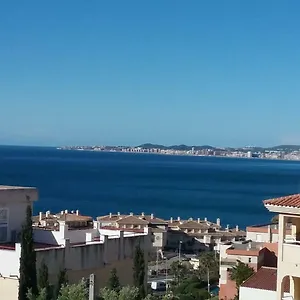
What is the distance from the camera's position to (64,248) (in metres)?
18.3

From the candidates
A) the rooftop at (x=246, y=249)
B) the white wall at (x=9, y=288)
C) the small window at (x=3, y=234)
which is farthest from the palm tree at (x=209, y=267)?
the white wall at (x=9, y=288)

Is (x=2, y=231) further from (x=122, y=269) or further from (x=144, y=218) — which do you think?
(x=144, y=218)

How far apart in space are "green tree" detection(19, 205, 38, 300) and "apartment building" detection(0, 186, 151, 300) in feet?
1.66

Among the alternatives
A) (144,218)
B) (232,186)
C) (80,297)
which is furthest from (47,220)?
(232,186)

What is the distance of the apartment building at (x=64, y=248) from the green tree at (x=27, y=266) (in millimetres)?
507

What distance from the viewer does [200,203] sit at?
13012cm

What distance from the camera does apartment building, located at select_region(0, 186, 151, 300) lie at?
17656mm

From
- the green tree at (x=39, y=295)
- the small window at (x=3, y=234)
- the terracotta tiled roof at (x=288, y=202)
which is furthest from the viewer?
the small window at (x=3, y=234)

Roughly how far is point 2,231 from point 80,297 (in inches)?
222

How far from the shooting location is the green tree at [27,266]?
16656mm

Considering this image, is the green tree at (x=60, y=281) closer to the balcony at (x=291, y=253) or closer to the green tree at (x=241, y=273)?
the balcony at (x=291, y=253)

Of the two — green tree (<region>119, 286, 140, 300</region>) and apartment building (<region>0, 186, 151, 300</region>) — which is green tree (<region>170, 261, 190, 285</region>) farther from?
green tree (<region>119, 286, 140, 300</region>)

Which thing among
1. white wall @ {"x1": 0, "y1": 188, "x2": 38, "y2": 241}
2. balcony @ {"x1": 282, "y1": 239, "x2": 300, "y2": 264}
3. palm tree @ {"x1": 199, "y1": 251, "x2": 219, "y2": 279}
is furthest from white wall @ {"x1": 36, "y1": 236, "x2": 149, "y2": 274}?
palm tree @ {"x1": 199, "y1": 251, "x2": 219, "y2": 279}

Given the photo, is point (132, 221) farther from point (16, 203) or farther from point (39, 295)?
point (39, 295)
